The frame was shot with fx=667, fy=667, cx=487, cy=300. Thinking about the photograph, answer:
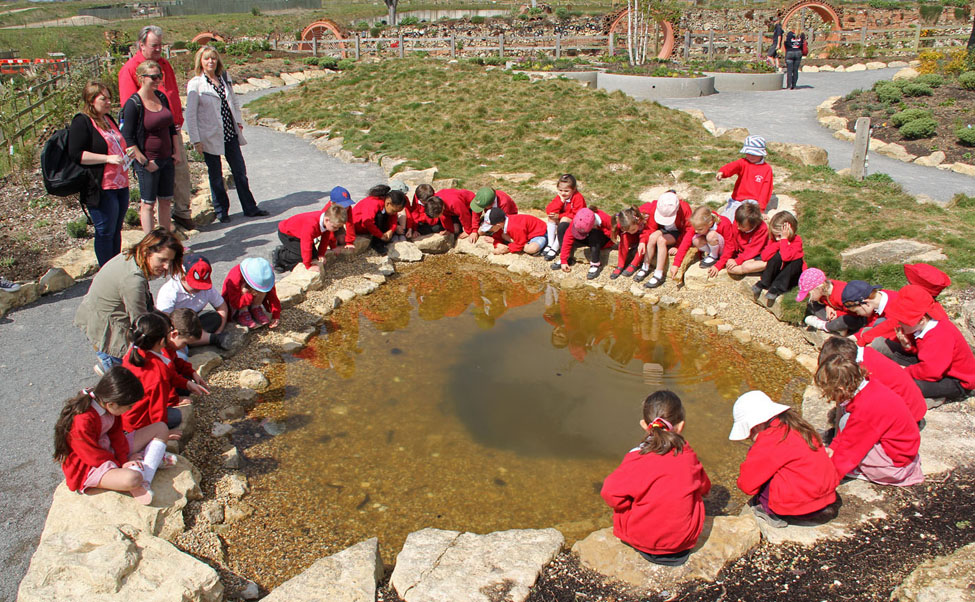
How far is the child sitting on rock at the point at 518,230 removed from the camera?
7.96 m

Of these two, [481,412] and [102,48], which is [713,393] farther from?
[102,48]

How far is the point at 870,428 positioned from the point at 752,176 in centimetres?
449

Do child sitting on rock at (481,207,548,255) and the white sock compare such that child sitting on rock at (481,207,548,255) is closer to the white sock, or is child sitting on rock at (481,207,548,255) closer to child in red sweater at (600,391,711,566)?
child in red sweater at (600,391,711,566)

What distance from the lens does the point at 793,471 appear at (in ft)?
12.2

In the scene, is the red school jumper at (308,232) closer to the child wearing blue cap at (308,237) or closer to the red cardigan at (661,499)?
the child wearing blue cap at (308,237)

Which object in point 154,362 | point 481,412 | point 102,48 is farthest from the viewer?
point 102,48

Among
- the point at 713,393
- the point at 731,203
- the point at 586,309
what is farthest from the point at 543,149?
the point at 713,393

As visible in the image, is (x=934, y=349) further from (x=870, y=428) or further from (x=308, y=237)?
(x=308, y=237)

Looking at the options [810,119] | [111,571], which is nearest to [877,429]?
[111,571]

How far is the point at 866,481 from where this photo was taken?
13.8ft

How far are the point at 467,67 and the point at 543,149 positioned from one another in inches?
293

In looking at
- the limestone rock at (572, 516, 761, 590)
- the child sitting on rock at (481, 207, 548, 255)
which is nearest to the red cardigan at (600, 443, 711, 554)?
the limestone rock at (572, 516, 761, 590)

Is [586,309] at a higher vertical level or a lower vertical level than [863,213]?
lower

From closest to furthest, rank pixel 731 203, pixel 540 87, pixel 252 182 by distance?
1. pixel 731 203
2. pixel 252 182
3. pixel 540 87
